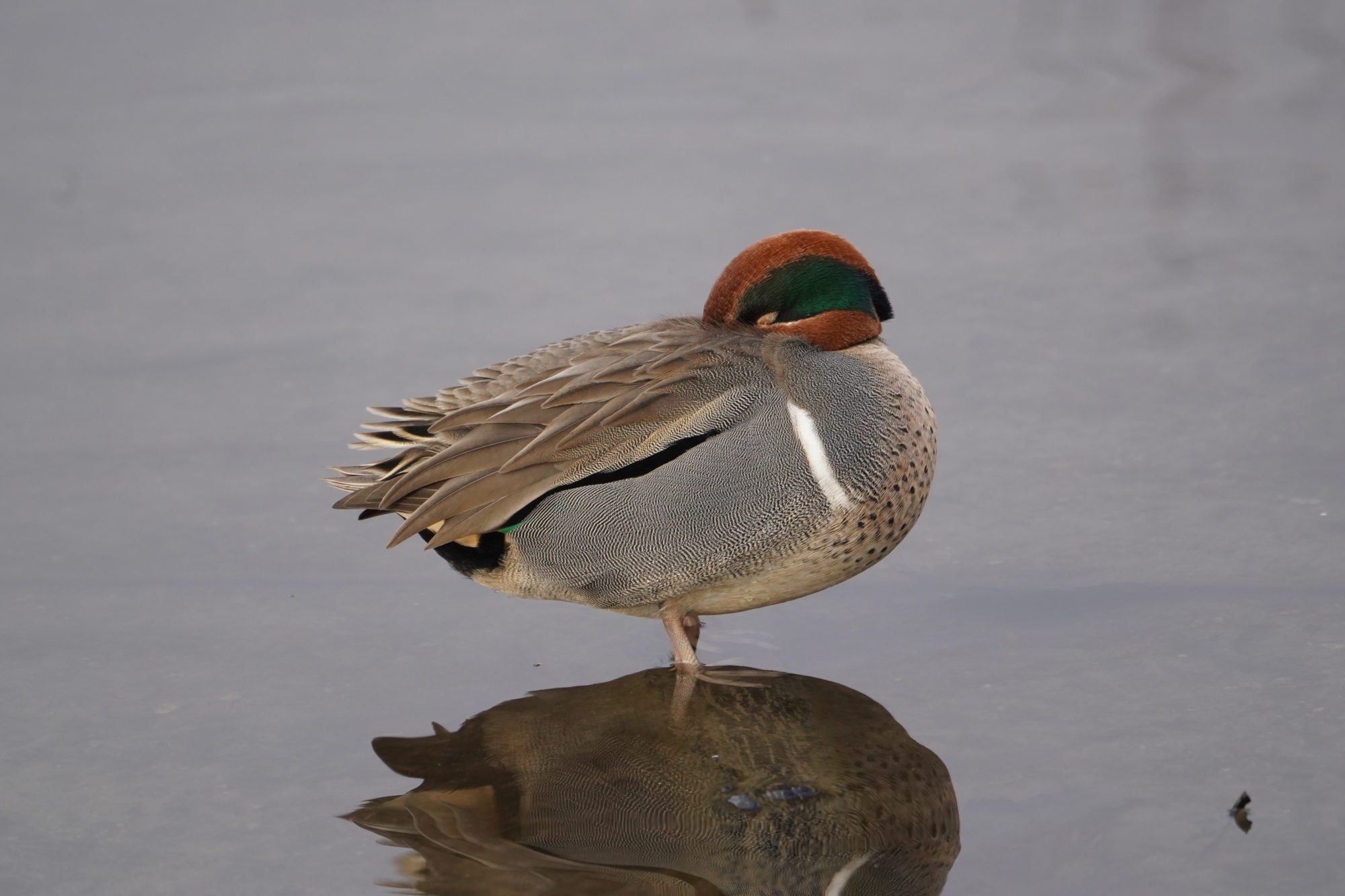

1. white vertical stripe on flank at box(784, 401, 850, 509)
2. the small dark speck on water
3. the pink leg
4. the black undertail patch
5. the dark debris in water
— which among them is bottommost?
the dark debris in water

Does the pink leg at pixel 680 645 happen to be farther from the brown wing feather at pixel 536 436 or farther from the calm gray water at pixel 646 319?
the brown wing feather at pixel 536 436

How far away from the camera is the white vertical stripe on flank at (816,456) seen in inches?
186

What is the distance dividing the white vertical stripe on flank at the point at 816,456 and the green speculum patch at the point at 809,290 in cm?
37

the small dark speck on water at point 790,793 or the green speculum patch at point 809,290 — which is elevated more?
the green speculum patch at point 809,290

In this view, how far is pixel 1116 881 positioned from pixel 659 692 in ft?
4.91

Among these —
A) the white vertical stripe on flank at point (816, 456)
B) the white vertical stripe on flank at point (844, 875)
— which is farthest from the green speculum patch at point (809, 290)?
the white vertical stripe on flank at point (844, 875)

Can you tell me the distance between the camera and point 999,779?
4.27 meters

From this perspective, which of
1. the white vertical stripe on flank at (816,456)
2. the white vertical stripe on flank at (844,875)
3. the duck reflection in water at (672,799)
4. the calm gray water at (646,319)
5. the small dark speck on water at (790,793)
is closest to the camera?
the white vertical stripe on flank at (844,875)

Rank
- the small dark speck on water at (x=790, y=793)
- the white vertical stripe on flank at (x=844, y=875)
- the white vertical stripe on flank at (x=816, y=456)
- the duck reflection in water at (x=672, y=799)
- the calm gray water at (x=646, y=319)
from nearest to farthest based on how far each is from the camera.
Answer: the white vertical stripe on flank at (x=844, y=875) < the duck reflection in water at (x=672, y=799) < the small dark speck on water at (x=790, y=793) < the calm gray water at (x=646, y=319) < the white vertical stripe on flank at (x=816, y=456)

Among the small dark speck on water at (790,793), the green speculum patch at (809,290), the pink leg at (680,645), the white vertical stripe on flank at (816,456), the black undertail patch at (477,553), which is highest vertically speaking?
the green speculum patch at (809,290)

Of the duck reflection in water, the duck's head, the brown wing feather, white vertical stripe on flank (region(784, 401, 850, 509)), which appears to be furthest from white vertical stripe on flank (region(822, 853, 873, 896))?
the duck's head

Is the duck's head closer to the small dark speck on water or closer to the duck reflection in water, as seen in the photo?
the duck reflection in water

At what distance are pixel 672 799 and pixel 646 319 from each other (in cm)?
279

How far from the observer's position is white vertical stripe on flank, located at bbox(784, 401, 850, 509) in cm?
472
